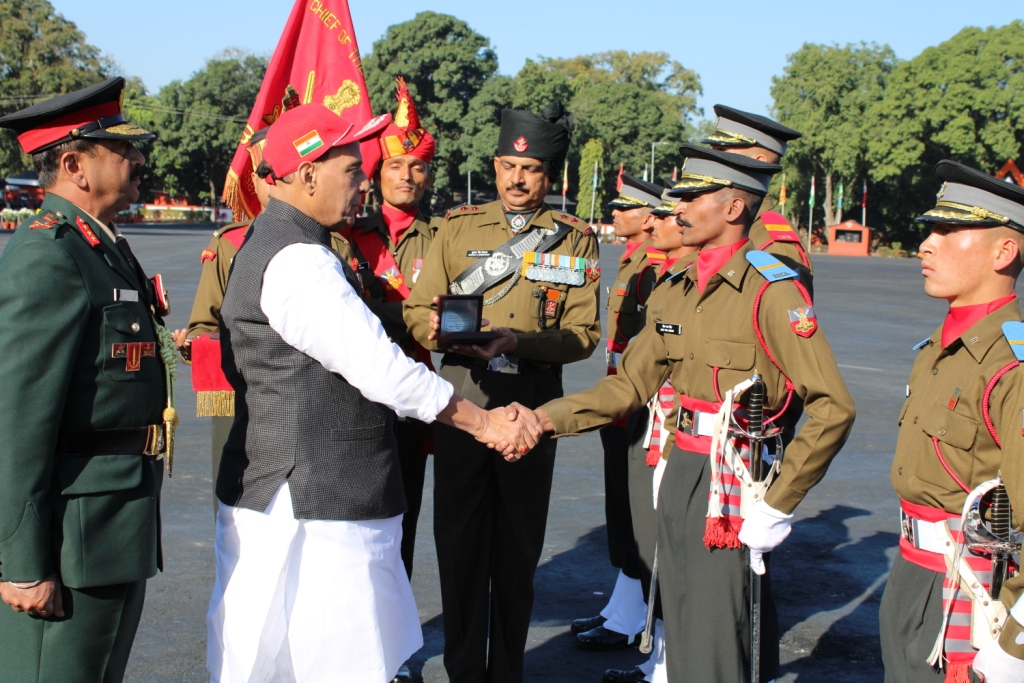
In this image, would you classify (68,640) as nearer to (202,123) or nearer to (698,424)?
(698,424)

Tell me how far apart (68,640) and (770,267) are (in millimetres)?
2720

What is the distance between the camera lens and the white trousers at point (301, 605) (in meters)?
3.13

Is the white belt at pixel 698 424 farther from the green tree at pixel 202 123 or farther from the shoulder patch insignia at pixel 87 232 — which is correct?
the green tree at pixel 202 123

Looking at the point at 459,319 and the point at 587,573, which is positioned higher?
the point at 459,319

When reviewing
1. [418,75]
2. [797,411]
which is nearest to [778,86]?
[418,75]

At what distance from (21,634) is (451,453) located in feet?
6.63

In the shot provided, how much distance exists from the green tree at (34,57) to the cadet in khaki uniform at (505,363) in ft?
161

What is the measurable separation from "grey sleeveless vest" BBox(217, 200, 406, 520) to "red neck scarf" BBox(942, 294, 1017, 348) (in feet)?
6.31

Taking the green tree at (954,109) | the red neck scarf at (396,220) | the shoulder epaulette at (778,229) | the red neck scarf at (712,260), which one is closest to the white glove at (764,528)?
the red neck scarf at (712,260)

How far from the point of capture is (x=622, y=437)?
586cm

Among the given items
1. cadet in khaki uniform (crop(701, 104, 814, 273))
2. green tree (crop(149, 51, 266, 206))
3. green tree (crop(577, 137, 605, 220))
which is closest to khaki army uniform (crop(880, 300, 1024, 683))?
cadet in khaki uniform (crop(701, 104, 814, 273))

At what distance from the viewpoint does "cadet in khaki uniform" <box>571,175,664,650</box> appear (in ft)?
17.1

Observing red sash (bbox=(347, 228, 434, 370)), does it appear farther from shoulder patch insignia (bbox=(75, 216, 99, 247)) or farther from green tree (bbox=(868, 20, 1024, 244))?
green tree (bbox=(868, 20, 1024, 244))

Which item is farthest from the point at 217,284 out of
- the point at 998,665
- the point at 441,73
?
the point at 441,73
